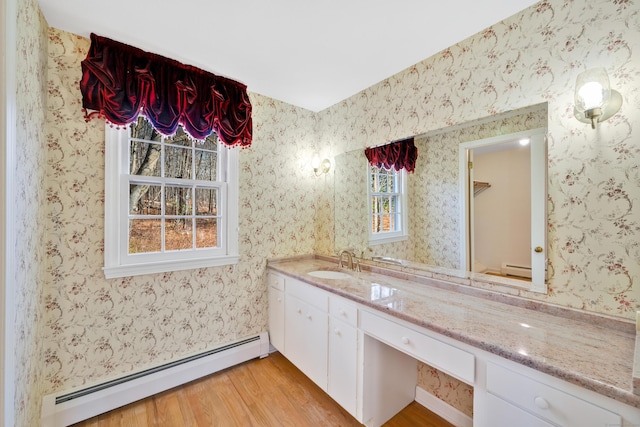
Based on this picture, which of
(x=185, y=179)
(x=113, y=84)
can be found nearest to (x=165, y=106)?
(x=113, y=84)

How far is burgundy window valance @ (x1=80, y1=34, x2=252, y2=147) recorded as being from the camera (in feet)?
5.29

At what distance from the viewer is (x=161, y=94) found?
1.82m

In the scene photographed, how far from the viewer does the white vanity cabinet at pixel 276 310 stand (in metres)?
2.26

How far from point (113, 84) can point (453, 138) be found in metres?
2.19

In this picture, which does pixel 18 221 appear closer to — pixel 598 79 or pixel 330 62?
pixel 330 62

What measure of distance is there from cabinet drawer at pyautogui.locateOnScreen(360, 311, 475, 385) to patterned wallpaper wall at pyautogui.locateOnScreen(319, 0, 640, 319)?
0.61m

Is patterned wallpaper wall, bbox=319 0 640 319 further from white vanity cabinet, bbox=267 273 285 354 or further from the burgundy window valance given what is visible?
white vanity cabinet, bbox=267 273 285 354

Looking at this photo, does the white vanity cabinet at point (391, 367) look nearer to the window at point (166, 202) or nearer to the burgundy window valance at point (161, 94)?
the window at point (166, 202)

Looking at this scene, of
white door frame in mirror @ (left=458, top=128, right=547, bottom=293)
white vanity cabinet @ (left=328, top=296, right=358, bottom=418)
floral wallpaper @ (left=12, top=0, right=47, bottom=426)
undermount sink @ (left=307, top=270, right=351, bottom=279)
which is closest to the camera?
floral wallpaper @ (left=12, top=0, right=47, bottom=426)

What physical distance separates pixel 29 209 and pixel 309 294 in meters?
1.60

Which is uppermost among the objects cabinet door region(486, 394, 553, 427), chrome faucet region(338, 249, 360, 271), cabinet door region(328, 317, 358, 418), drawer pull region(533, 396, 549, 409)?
chrome faucet region(338, 249, 360, 271)

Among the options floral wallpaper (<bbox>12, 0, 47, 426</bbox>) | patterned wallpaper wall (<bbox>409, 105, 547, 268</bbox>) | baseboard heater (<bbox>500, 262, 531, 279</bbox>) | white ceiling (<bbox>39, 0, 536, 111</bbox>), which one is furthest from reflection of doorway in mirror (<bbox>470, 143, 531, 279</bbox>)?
floral wallpaper (<bbox>12, 0, 47, 426</bbox>)

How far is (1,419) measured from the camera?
0.93 m

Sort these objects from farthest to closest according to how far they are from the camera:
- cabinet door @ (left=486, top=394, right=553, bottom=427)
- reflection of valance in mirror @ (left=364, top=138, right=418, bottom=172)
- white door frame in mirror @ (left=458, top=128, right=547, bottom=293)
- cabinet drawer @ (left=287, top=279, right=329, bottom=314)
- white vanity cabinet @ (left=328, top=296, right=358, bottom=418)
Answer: reflection of valance in mirror @ (left=364, top=138, right=418, bottom=172), cabinet drawer @ (left=287, top=279, right=329, bottom=314), white vanity cabinet @ (left=328, top=296, right=358, bottom=418), white door frame in mirror @ (left=458, top=128, right=547, bottom=293), cabinet door @ (left=486, top=394, right=553, bottom=427)
